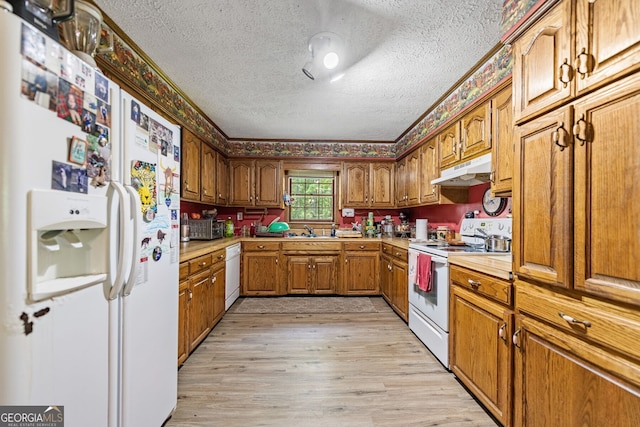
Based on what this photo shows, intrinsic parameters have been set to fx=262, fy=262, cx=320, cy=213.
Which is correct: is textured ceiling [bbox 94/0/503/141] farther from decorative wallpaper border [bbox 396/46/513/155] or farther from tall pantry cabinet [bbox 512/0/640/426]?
tall pantry cabinet [bbox 512/0/640/426]

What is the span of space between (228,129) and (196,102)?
85cm

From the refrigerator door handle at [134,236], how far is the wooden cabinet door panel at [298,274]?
8.82ft

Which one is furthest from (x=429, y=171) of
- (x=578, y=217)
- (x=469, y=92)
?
(x=578, y=217)

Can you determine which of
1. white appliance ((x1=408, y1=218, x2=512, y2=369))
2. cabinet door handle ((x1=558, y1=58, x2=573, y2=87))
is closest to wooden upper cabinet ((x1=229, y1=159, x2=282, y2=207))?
white appliance ((x1=408, y1=218, x2=512, y2=369))

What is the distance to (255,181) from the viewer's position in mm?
4133

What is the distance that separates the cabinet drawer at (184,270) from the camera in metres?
1.97

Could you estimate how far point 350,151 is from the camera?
13.8 feet

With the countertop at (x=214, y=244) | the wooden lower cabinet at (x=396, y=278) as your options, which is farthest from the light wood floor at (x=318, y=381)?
the countertop at (x=214, y=244)

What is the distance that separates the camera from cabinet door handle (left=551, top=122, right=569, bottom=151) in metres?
1.08

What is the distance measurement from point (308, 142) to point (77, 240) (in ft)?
11.5

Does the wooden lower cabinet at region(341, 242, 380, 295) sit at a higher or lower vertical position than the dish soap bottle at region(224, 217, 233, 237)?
lower

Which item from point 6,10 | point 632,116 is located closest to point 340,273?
point 632,116

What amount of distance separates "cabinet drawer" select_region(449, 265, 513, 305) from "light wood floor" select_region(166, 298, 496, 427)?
2.46 ft

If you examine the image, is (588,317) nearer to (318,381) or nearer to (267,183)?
(318,381)
